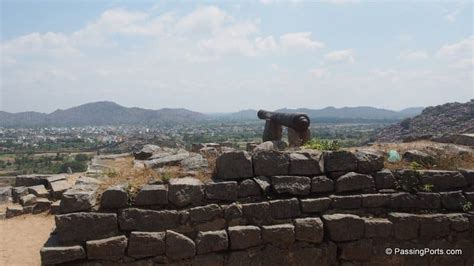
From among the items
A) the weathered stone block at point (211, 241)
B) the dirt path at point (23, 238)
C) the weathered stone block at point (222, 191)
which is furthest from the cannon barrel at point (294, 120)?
the dirt path at point (23, 238)

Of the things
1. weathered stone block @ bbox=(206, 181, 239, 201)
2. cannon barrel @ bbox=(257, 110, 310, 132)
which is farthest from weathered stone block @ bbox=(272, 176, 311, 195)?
cannon barrel @ bbox=(257, 110, 310, 132)

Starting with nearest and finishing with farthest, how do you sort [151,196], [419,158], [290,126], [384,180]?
1. [151,196]
2. [384,180]
3. [419,158]
4. [290,126]

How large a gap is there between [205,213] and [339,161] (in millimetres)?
2596

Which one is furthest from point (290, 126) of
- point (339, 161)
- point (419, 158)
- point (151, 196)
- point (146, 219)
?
point (146, 219)

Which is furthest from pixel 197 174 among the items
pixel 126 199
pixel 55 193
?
pixel 55 193

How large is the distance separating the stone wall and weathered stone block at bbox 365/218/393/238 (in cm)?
2

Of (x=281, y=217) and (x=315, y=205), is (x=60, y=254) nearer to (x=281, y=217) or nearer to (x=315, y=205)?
(x=281, y=217)

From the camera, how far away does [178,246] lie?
6.51 meters

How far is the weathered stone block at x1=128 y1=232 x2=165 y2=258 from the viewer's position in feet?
21.0

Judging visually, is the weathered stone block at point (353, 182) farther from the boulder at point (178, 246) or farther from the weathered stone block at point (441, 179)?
the boulder at point (178, 246)

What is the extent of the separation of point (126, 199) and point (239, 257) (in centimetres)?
207

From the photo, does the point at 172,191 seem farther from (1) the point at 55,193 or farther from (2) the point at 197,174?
(1) the point at 55,193

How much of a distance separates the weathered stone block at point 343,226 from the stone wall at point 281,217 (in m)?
0.02

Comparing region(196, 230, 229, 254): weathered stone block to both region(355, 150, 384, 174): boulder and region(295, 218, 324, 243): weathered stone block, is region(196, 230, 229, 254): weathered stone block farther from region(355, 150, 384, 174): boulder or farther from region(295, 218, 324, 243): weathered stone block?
region(355, 150, 384, 174): boulder
